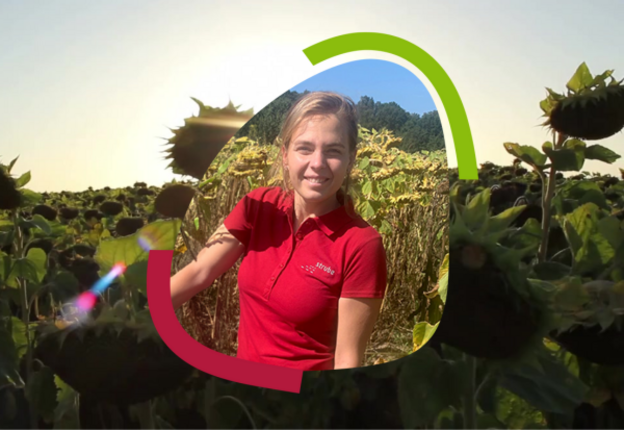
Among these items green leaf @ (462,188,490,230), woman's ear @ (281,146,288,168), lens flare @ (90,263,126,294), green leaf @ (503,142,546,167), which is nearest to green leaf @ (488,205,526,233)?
green leaf @ (462,188,490,230)

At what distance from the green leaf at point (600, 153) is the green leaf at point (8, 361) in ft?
4.81

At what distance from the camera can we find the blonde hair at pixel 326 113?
1072mm

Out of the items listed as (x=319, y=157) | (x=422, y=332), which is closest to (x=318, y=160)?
(x=319, y=157)

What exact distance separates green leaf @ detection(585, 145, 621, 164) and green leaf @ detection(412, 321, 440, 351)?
490mm

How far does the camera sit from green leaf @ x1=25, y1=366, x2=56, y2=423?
1.45 metres

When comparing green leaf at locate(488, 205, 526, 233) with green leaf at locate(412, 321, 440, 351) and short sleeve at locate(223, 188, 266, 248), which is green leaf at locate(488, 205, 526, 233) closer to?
green leaf at locate(412, 321, 440, 351)

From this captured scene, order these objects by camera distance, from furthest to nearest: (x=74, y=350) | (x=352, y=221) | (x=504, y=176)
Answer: (x=74, y=350) < (x=504, y=176) < (x=352, y=221)

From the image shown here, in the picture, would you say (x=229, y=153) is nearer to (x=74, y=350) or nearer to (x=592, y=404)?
(x=74, y=350)

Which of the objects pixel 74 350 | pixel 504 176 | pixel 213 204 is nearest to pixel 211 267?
pixel 213 204

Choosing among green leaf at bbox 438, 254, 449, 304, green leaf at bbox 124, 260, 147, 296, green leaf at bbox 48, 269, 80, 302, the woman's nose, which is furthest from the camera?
green leaf at bbox 48, 269, 80, 302

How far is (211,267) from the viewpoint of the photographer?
116cm

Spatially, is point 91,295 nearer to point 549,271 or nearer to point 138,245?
point 138,245

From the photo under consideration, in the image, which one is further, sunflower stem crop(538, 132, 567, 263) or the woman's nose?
sunflower stem crop(538, 132, 567, 263)

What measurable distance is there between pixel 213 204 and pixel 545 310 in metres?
0.74
